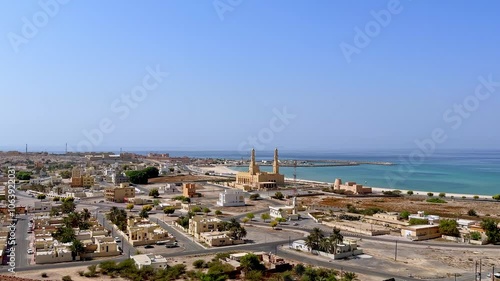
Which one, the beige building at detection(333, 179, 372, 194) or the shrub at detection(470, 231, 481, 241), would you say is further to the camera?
the beige building at detection(333, 179, 372, 194)

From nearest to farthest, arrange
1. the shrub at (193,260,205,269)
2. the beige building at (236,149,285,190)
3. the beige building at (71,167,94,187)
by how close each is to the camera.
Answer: the shrub at (193,260,205,269), the beige building at (236,149,285,190), the beige building at (71,167,94,187)

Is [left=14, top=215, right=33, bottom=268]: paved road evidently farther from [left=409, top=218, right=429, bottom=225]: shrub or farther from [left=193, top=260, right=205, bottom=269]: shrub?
[left=409, top=218, right=429, bottom=225]: shrub

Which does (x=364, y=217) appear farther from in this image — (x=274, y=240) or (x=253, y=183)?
(x=253, y=183)

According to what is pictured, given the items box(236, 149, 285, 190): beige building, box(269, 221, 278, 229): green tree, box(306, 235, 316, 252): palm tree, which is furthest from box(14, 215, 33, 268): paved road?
box(236, 149, 285, 190): beige building

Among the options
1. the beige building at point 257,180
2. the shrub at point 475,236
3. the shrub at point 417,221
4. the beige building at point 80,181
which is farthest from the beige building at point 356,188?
the beige building at point 80,181

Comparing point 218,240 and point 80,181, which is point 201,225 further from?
point 80,181

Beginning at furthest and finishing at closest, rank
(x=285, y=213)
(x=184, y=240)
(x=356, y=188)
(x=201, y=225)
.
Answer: (x=356, y=188), (x=285, y=213), (x=201, y=225), (x=184, y=240)

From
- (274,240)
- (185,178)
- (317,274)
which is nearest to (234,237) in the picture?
(274,240)

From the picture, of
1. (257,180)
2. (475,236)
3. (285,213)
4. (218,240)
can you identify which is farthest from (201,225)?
(257,180)
